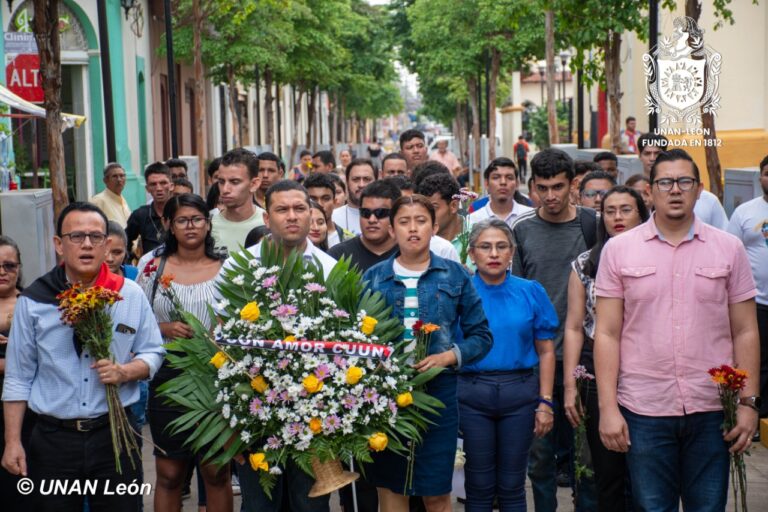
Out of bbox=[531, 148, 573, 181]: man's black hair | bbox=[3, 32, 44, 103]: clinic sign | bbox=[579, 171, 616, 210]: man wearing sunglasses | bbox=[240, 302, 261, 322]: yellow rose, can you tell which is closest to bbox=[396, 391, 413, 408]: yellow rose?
bbox=[240, 302, 261, 322]: yellow rose

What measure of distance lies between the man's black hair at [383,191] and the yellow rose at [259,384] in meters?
2.38

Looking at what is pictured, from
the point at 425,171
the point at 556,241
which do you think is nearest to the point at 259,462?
the point at 556,241

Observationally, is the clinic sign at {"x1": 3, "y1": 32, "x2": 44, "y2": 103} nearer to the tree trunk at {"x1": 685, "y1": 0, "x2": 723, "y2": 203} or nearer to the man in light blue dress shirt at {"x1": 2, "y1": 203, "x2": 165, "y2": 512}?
the tree trunk at {"x1": 685, "y1": 0, "x2": 723, "y2": 203}

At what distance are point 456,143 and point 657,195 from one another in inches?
1973

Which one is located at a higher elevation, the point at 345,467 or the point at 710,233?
the point at 710,233

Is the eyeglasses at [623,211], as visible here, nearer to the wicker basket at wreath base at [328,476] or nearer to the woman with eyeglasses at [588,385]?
the woman with eyeglasses at [588,385]

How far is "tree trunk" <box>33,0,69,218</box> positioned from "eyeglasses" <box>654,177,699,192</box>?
7.70 meters

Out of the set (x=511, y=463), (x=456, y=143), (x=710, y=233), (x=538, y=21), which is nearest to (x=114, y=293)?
(x=511, y=463)

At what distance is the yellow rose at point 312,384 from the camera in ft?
16.7

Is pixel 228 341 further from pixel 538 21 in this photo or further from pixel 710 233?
pixel 538 21

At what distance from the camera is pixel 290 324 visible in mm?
5246

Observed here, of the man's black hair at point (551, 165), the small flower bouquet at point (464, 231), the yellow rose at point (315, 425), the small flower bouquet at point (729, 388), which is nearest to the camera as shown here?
the small flower bouquet at point (729, 388)

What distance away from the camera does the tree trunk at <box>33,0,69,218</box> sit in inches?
446

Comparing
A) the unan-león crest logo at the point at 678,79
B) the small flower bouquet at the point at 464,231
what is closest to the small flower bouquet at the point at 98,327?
the small flower bouquet at the point at 464,231
